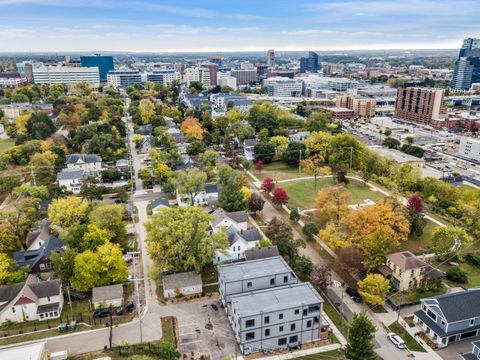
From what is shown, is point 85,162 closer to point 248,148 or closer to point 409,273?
point 248,148

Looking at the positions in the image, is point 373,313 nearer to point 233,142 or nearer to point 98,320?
point 98,320

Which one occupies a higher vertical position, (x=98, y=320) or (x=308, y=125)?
(x=308, y=125)

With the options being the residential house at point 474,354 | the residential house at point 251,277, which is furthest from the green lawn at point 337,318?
the residential house at point 474,354

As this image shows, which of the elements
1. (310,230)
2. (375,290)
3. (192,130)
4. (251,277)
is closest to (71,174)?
(192,130)

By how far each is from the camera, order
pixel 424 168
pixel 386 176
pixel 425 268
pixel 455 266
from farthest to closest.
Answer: pixel 424 168, pixel 386 176, pixel 455 266, pixel 425 268

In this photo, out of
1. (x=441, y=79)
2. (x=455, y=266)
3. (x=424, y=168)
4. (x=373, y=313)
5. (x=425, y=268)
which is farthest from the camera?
(x=441, y=79)

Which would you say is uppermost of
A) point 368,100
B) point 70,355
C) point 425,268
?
point 368,100

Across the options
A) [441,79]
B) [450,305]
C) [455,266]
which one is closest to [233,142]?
[455,266]
